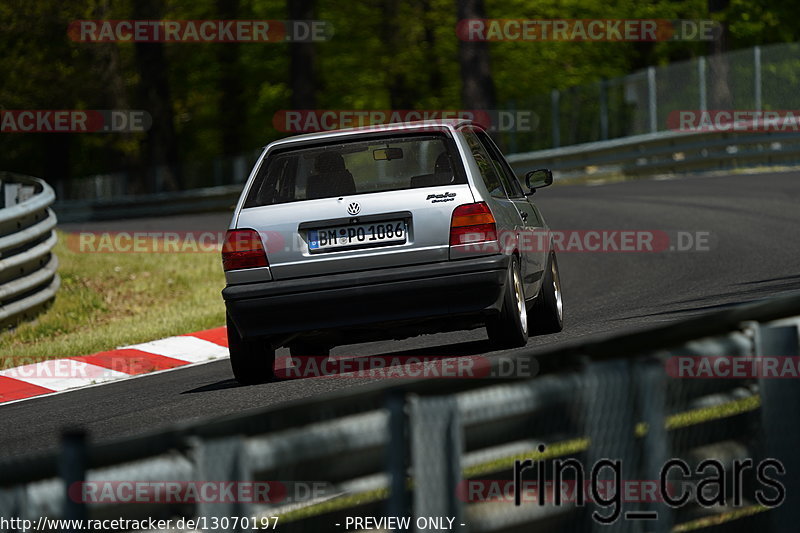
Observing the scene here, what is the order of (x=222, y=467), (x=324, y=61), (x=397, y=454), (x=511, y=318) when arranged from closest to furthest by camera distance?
(x=222, y=467)
(x=397, y=454)
(x=511, y=318)
(x=324, y=61)

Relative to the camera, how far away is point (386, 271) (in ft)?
30.1

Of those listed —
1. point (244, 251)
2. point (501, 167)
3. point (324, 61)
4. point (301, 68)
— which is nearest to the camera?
point (244, 251)

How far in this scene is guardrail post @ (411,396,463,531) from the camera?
12.3 ft

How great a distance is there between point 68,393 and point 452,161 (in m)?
3.43

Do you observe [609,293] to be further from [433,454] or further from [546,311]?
[433,454]

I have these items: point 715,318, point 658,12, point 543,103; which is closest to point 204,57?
point 658,12

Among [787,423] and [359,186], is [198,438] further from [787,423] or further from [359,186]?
[359,186]

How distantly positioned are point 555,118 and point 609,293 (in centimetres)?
2143

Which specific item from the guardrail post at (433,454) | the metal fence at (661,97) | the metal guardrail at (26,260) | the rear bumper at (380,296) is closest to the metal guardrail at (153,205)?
the metal fence at (661,97)

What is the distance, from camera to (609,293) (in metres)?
13.4

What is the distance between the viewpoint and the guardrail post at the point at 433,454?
147 inches

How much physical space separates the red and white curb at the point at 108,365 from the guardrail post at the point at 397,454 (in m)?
7.78

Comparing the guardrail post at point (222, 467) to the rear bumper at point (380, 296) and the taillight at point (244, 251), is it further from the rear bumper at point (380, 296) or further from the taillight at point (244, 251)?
the taillight at point (244, 251)

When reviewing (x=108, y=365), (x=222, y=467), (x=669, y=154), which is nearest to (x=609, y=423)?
(x=222, y=467)
